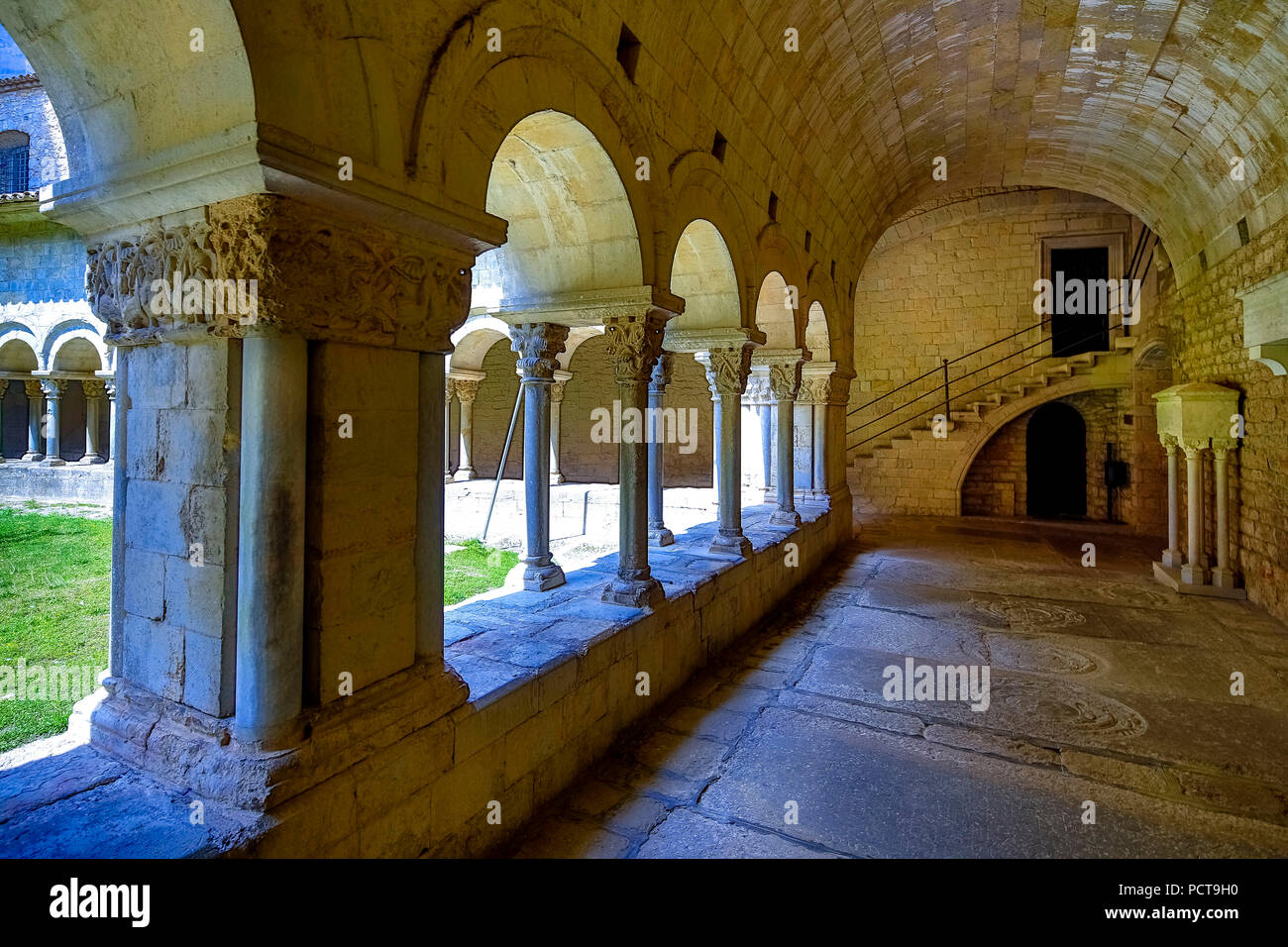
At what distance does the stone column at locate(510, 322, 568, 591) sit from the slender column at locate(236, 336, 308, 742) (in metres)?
2.07

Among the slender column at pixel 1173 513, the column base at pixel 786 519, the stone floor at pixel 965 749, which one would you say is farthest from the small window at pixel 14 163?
the slender column at pixel 1173 513

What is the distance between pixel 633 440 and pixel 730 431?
1671 millimetres

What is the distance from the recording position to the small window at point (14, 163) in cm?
1412

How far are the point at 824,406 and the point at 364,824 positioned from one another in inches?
276

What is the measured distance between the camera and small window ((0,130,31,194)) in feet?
46.3

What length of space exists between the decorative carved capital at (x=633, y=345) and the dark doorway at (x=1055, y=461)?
11615 millimetres

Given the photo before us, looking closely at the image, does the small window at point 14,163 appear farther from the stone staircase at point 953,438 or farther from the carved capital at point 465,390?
the stone staircase at point 953,438

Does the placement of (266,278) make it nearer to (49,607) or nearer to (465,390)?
(49,607)

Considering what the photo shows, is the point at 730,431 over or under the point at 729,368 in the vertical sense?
under

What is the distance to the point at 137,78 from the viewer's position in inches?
65.8

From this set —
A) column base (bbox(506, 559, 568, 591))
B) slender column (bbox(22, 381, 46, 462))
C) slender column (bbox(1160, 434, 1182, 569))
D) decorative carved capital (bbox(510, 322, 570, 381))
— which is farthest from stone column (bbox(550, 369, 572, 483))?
slender column (bbox(22, 381, 46, 462))

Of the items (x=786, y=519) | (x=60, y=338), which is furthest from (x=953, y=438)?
(x=60, y=338)
